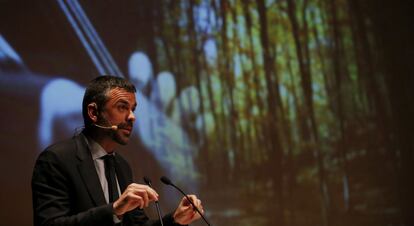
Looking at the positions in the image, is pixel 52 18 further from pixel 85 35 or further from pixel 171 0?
pixel 171 0

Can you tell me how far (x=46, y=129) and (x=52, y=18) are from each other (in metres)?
0.66

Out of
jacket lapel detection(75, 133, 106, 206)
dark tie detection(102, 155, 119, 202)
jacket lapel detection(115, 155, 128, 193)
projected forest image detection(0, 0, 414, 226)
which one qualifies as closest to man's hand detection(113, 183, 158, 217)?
jacket lapel detection(75, 133, 106, 206)

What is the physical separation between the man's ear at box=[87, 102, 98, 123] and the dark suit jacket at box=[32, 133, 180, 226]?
0.11 m

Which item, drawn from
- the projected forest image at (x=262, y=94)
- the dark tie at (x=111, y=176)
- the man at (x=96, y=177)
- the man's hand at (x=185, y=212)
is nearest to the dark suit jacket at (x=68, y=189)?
the man at (x=96, y=177)

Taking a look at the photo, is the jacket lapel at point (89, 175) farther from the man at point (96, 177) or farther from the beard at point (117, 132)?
the beard at point (117, 132)

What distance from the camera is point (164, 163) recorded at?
3.22 meters

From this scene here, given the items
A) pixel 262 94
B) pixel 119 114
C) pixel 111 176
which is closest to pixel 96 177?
pixel 111 176

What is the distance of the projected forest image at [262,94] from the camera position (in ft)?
10.5

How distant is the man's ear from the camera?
2.18 metres

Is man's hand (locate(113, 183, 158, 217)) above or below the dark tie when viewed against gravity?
below

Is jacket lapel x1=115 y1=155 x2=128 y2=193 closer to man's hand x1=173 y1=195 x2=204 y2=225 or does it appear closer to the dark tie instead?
the dark tie

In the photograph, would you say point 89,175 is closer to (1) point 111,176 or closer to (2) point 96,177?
(2) point 96,177

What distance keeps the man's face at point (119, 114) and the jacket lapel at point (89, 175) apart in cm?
14

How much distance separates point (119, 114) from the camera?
2.18 metres
